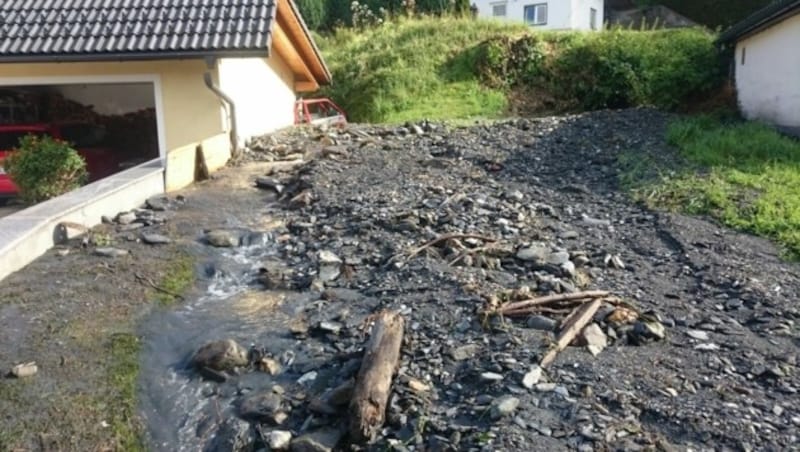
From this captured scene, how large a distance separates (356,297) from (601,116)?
10145 mm

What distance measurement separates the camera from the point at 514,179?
996 centimetres

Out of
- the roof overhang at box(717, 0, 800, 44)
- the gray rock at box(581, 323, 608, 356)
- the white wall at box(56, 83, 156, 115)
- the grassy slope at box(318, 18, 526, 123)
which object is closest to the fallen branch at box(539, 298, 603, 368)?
the gray rock at box(581, 323, 608, 356)

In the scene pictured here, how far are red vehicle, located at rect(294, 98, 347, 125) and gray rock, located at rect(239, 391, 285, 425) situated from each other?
12961 millimetres

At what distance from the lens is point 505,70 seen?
70.7ft

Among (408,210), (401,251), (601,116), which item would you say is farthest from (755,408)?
(601,116)

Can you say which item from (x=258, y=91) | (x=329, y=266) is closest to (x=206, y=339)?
(x=329, y=266)

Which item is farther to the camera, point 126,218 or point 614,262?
point 126,218

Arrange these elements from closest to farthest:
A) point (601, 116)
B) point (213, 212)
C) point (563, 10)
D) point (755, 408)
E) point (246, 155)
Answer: point (755, 408) < point (213, 212) < point (246, 155) < point (601, 116) < point (563, 10)

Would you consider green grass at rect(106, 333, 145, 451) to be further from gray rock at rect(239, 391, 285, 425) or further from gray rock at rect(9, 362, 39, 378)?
gray rock at rect(239, 391, 285, 425)

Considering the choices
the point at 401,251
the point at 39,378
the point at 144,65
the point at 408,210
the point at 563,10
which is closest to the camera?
the point at 39,378

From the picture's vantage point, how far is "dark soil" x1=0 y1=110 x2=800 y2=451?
3859mm

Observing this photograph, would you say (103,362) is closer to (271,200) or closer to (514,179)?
(271,200)

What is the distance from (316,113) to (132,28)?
1081cm

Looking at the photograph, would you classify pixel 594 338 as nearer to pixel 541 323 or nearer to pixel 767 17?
pixel 541 323
